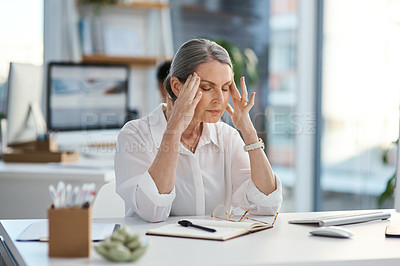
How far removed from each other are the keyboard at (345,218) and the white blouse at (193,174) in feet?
0.60

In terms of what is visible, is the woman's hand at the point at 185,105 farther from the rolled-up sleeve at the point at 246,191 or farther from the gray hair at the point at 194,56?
the rolled-up sleeve at the point at 246,191

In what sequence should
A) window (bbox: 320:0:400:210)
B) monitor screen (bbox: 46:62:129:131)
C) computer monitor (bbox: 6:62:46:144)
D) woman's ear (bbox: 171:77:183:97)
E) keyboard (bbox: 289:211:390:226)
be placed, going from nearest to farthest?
keyboard (bbox: 289:211:390:226) < woman's ear (bbox: 171:77:183:97) < computer monitor (bbox: 6:62:46:144) < monitor screen (bbox: 46:62:129:131) < window (bbox: 320:0:400:210)

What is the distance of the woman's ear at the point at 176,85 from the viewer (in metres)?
1.98

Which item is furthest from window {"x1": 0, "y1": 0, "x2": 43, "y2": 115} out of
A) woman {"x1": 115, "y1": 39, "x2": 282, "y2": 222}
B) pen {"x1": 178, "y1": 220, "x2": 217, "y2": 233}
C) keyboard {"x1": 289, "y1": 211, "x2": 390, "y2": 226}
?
keyboard {"x1": 289, "y1": 211, "x2": 390, "y2": 226}

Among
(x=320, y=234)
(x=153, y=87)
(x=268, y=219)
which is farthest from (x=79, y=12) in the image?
(x=320, y=234)

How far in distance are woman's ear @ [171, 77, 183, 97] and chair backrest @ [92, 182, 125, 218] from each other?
432mm

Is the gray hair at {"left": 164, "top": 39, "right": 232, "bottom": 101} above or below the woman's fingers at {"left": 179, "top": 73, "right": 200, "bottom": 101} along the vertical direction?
above

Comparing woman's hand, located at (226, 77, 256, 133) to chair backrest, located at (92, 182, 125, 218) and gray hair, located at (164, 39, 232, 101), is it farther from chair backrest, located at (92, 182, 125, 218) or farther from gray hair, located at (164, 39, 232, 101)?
chair backrest, located at (92, 182, 125, 218)

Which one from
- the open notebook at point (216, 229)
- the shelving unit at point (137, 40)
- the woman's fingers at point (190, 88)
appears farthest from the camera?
the shelving unit at point (137, 40)

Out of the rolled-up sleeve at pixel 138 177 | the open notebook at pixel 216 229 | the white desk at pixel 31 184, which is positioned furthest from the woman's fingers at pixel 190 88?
the white desk at pixel 31 184

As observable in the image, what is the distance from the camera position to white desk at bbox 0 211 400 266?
3.98 ft

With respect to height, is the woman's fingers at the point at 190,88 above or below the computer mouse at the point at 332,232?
above

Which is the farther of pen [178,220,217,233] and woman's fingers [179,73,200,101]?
woman's fingers [179,73,200,101]

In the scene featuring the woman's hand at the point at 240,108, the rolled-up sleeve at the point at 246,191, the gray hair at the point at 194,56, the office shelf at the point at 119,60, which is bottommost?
the rolled-up sleeve at the point at 246,191
